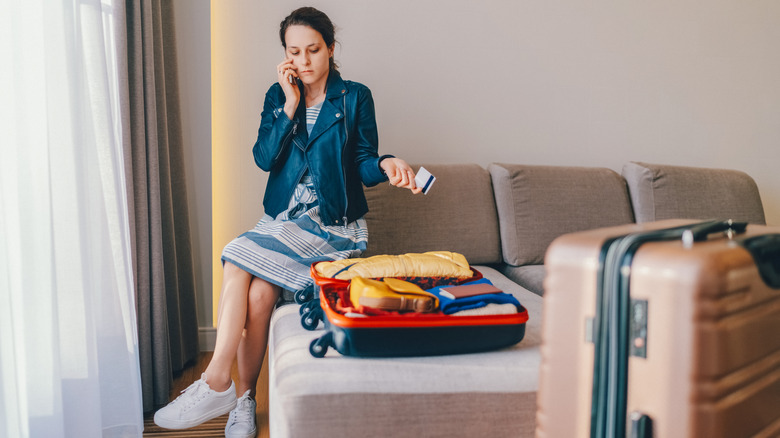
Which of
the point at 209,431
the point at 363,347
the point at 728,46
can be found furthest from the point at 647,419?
the point at 728,46

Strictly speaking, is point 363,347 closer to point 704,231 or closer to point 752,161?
point 704,231

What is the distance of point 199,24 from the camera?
222cm

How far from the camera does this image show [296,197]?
5.84 ft

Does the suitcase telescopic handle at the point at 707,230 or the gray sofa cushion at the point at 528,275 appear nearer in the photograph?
the suitcase telescopic handle at the point at 707,230

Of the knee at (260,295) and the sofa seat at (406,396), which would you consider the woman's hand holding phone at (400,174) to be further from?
the sofa seat at (406,396)

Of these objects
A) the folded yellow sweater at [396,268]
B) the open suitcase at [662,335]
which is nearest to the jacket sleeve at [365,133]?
the folded yellow sweater at [396,268]

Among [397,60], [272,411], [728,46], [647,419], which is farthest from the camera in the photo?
[728,46]

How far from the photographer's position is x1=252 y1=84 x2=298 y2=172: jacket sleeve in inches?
68.1

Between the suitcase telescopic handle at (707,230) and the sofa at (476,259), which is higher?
the suitcase telescopic handle at (707,230)

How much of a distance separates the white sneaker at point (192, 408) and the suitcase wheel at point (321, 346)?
20.6 inches

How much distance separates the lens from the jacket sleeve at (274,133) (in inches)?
68.1

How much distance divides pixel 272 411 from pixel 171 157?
135 cm

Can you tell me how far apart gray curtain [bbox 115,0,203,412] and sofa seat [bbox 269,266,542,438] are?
1025 millimetres

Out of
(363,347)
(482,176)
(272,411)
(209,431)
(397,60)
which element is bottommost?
(209,431)
